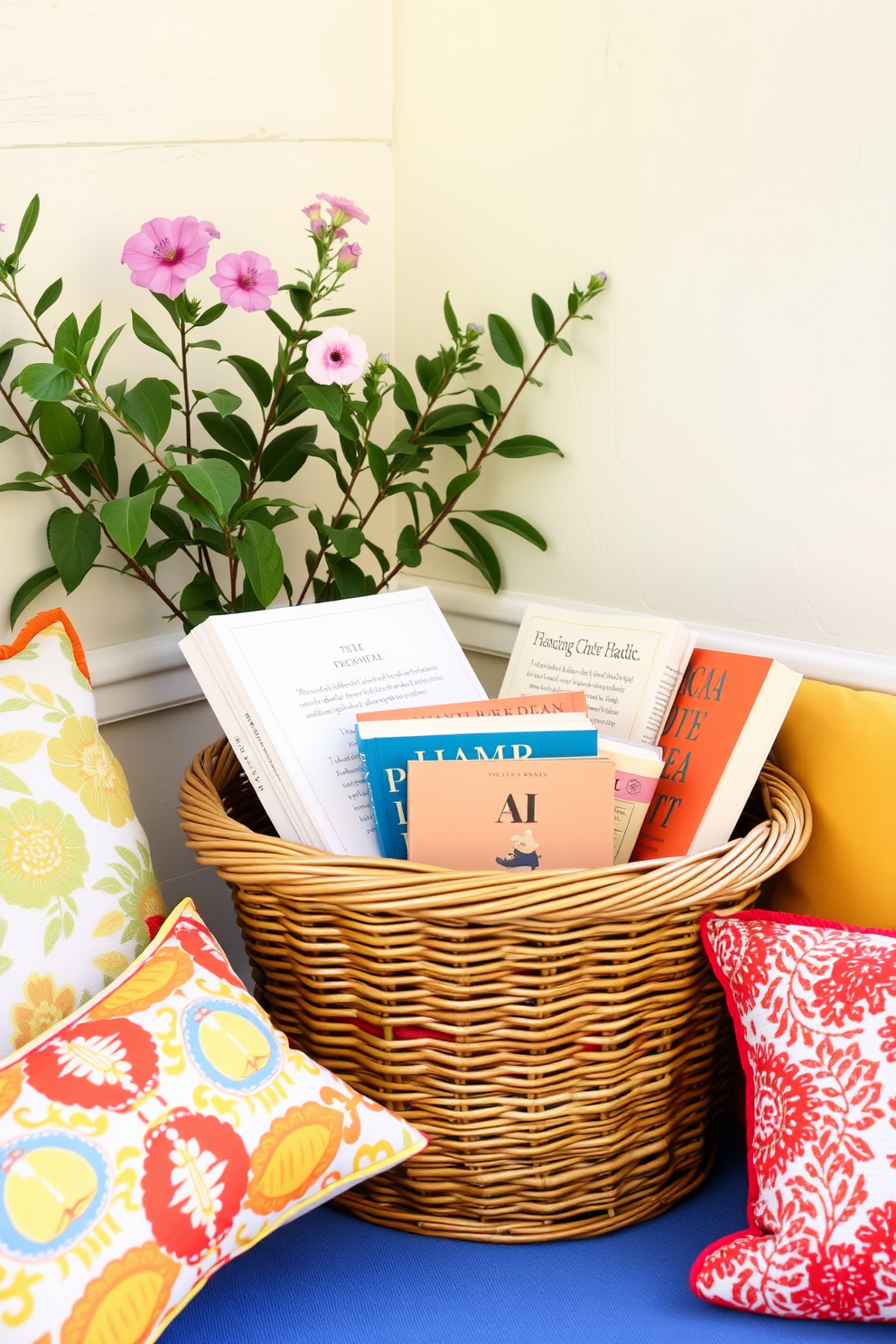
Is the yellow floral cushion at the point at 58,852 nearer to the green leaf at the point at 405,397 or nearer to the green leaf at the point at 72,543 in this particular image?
the green leaf at the point at 72,543

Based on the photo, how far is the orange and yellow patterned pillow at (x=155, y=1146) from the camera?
0.60m

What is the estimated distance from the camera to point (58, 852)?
0.81 meters

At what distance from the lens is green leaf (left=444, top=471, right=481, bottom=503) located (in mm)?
1217

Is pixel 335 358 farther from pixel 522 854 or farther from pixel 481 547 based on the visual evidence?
pixel 522 854

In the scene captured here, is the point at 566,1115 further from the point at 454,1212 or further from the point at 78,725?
the point at 78,725

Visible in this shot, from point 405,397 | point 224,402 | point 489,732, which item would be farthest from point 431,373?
point 489,732

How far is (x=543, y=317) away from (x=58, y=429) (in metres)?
0.54

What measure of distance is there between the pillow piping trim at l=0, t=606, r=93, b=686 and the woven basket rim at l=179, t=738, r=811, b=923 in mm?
183

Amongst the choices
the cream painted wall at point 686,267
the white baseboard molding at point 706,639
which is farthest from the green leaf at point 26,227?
the white baseboard molding at point 706,639

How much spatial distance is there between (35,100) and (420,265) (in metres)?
0.50

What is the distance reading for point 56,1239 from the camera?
60 cm

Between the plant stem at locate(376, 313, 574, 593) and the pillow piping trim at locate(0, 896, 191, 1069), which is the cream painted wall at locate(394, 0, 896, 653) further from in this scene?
the pillow piping trim at locate(0, 896, 191, 1069)

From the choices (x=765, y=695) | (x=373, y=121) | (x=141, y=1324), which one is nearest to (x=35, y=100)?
(x=373, y=121)

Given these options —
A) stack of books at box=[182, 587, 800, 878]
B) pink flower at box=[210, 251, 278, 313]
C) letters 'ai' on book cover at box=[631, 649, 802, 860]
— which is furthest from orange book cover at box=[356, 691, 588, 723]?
pink flower at box=[210, 251, 278, 313]
